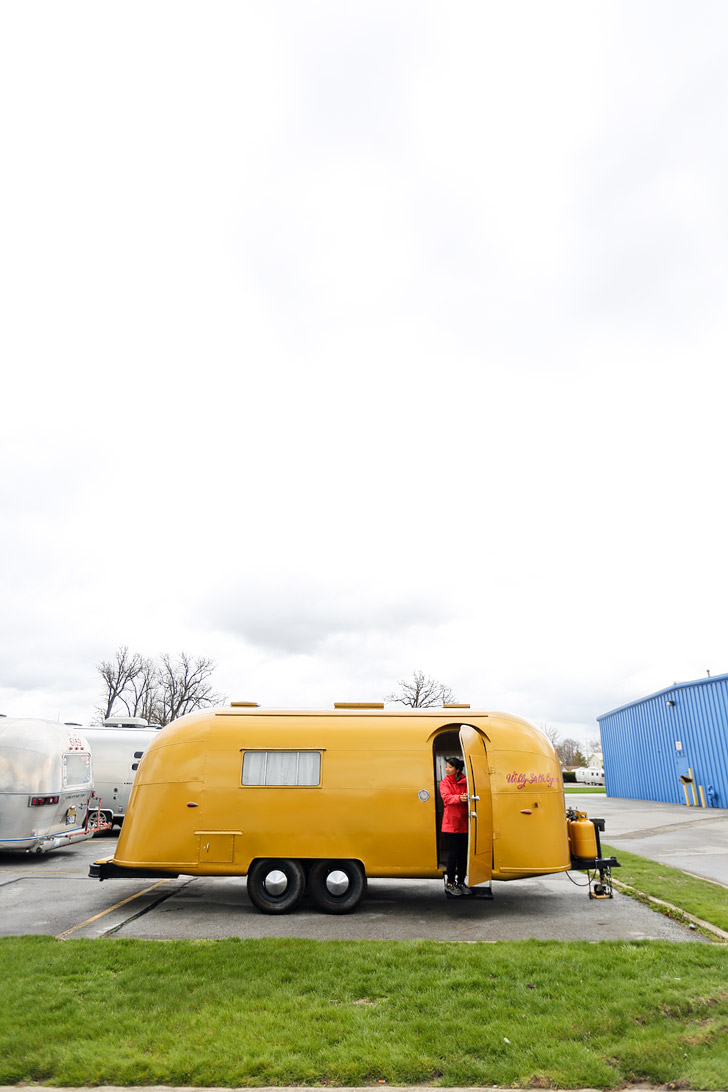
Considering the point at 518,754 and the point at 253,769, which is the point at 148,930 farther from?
the point at 518,754

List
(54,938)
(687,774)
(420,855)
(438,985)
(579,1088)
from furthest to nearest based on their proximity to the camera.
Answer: (687,774), (420,855), (54,938), (438,985), (579,1088)

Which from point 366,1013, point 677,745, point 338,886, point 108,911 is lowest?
point 366,1013

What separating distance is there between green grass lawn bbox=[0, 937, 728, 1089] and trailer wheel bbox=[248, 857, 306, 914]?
2.00m

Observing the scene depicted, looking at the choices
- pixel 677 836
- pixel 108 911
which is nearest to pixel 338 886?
pixel 108 911

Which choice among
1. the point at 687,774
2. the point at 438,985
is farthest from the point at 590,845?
the point at 687,774

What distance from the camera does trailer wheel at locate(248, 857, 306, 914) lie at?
31.9 feet

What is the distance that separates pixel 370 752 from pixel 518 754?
7.05 feet

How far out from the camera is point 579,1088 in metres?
4.70

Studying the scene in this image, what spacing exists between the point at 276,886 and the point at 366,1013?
4277 mm

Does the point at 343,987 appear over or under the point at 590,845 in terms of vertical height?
under

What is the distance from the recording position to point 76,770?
1557cm

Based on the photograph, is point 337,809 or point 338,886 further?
point 337,809

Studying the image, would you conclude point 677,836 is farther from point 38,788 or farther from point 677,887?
point 38,788

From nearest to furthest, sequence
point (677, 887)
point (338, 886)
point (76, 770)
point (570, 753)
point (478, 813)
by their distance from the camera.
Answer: point (478, 813) → point (338, 886) → point (677, 887) → point (76, 770) → point (570, 753)
